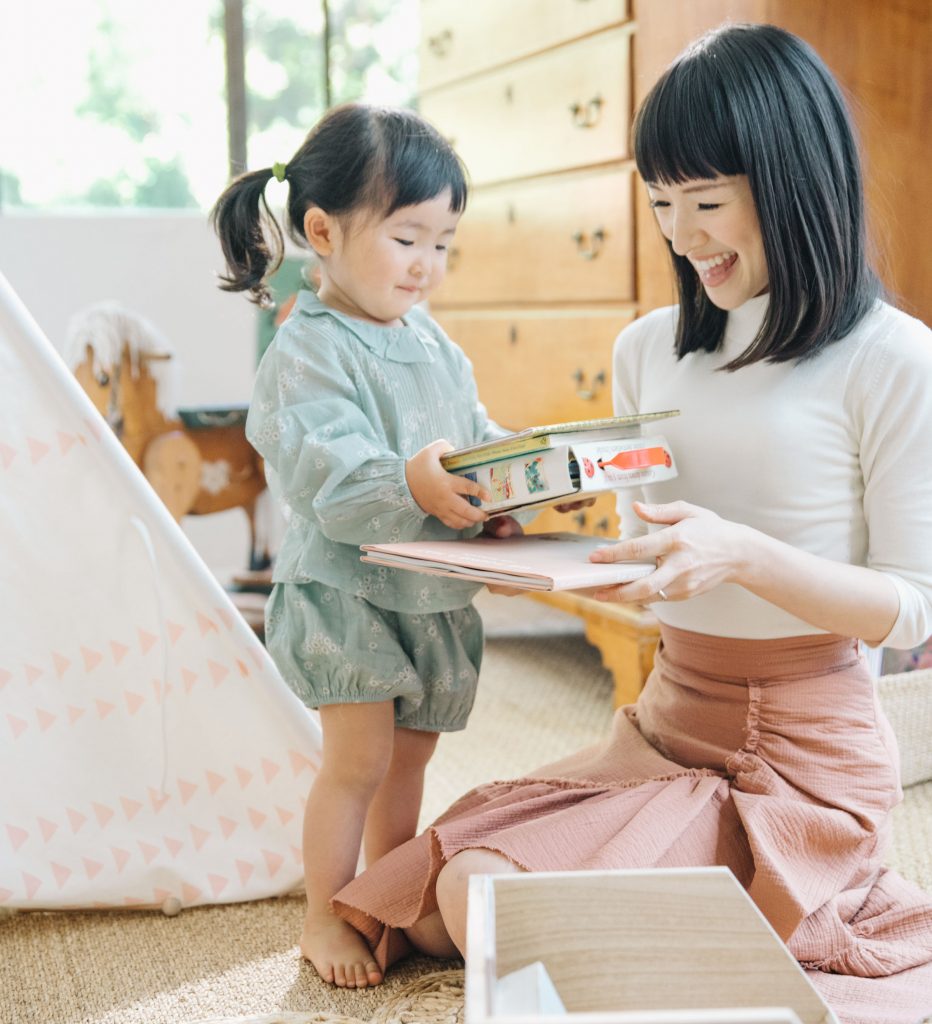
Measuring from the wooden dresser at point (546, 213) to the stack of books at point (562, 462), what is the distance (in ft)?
2.34

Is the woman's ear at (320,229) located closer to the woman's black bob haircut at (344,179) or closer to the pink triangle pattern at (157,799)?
the woman's black bob haircut at (344,179)

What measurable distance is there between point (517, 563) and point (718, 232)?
1.14 ft

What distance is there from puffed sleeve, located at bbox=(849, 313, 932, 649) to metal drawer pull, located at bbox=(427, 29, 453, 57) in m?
1.46

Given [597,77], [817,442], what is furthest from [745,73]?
[597,77]

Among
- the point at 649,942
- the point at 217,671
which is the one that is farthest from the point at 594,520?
the point at 649,942

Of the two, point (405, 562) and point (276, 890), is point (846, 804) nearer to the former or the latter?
point (405, 562)

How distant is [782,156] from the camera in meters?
0.97

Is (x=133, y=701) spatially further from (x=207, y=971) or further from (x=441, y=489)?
(x=441, y=489)

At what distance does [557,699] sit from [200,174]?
170 centimetres

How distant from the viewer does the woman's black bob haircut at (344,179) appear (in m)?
1.09

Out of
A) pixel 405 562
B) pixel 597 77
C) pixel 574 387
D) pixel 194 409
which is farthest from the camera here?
pixel 194 409

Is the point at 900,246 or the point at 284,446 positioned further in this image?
the point at 900,246

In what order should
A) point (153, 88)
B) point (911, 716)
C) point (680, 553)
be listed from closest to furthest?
1. point (680, 553)
2. point (911, 716)
3. point (153, 88)

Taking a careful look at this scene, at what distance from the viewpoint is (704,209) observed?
39.4 inches
